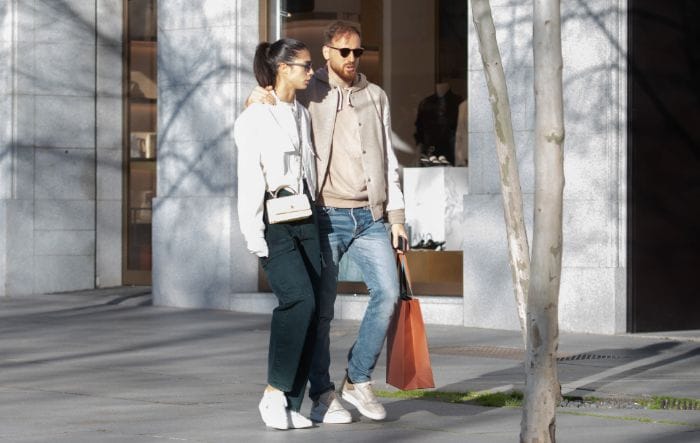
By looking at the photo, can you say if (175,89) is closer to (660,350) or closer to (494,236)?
(494,236)

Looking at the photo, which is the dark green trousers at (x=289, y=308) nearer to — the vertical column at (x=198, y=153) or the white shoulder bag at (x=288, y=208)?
the white shoulder bag at (x=288, y=208)

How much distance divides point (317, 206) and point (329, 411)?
1037 millimetres

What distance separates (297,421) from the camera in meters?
7.48

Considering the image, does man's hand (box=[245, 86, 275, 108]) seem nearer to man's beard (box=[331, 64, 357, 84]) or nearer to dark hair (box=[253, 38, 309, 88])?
dark hair (box=[253, 38, 309, 88])

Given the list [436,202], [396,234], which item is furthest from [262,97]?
[436,202]

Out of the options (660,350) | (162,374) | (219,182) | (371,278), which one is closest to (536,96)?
(371,278)

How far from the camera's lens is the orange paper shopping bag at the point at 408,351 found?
7547 mm

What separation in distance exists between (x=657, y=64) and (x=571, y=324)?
2329mm

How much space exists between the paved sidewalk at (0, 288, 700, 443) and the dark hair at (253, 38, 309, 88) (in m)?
Result: 1.73

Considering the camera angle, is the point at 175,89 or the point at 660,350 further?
the point at 175,89

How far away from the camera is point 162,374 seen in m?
9.91

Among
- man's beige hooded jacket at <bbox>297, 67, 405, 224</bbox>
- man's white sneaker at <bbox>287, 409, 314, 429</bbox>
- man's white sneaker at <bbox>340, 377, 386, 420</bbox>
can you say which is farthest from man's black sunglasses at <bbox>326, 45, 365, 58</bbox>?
man's white sneaker at <bbox>287, 409, 314, 429</bbox>

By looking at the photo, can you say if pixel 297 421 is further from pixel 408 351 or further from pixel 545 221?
pixel 545 221

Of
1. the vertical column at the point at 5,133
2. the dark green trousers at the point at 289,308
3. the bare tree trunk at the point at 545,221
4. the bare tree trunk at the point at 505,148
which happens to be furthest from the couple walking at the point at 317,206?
the vertical column at the point at 5,133
